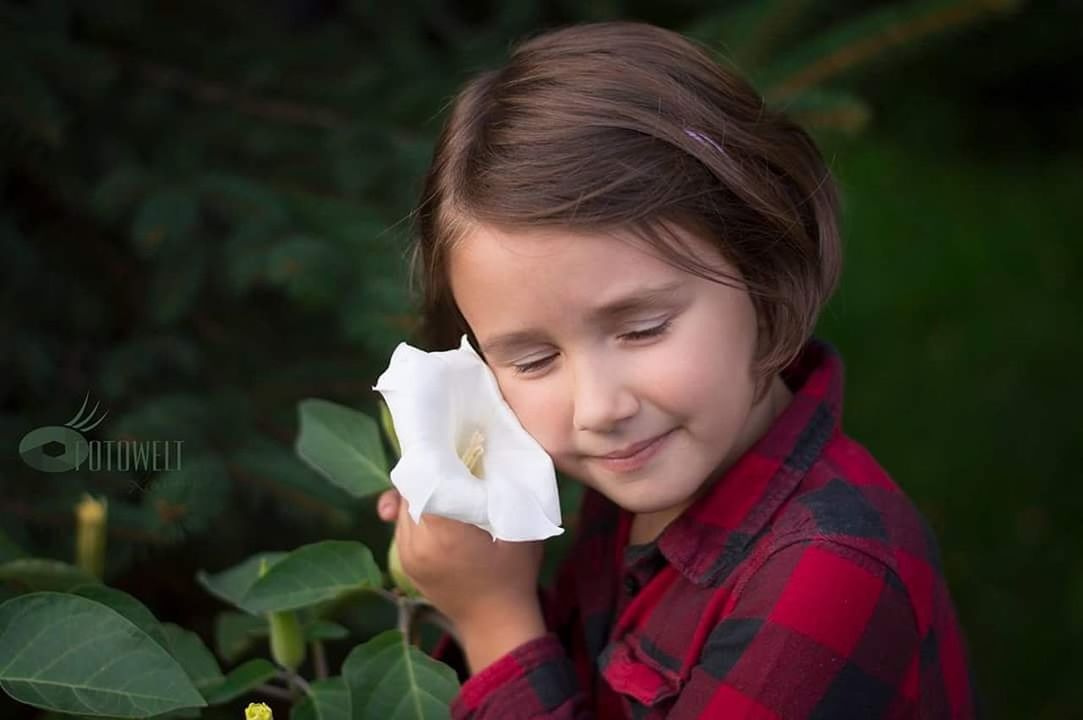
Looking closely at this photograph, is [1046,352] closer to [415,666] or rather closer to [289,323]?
[289,323]

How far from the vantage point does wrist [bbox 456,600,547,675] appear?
119 cm

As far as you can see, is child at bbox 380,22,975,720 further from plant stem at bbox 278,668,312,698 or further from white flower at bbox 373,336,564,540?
plant stem at bbox 278,668,312,698

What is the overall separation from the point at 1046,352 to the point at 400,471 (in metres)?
2.66

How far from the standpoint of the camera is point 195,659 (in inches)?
44.9

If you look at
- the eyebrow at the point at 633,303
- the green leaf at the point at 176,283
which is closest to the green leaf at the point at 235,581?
the eyebrow at the point at 633,303

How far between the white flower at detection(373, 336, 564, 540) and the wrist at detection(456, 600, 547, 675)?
20 centimetres

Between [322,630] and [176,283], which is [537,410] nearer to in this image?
[322,630]

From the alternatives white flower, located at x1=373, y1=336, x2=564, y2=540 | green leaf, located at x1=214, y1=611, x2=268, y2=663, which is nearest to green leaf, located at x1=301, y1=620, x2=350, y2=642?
green leaf, located at x1=214, y1=611, x2=268, y2=663

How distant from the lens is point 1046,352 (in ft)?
10.3

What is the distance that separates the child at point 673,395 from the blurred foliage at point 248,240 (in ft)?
1.13
